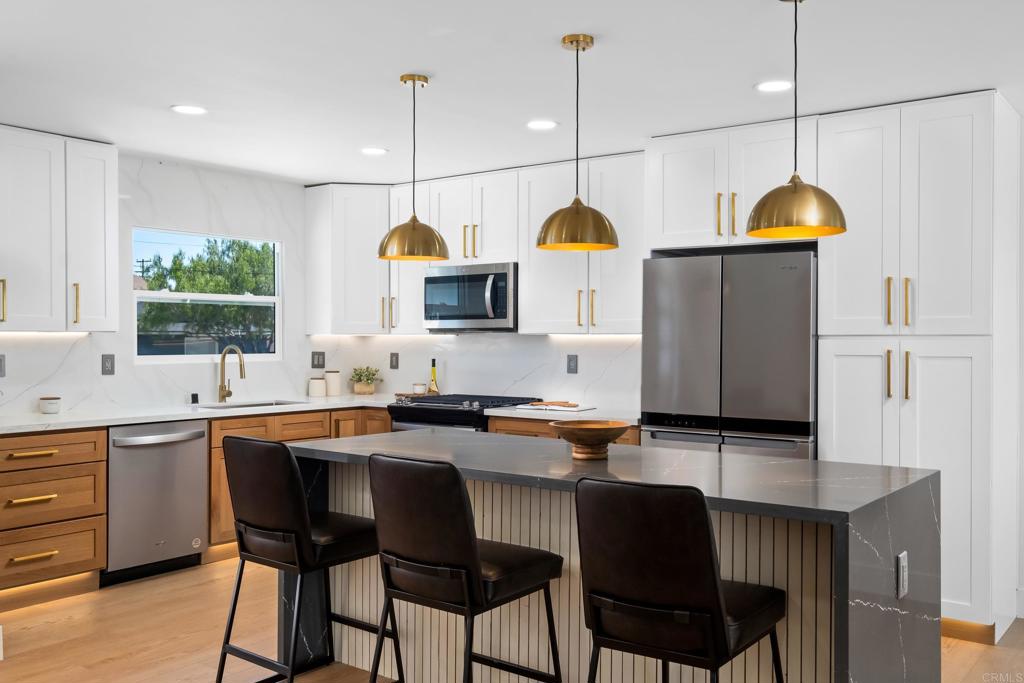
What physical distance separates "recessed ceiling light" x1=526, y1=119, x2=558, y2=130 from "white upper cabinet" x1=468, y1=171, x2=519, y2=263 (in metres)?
0.98

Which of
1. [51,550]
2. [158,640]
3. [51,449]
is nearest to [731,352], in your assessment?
[158,640]

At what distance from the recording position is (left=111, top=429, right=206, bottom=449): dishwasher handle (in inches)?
175

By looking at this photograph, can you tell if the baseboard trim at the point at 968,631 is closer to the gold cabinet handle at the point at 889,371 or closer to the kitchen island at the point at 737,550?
the gold cabinet handle at the point at 889,371

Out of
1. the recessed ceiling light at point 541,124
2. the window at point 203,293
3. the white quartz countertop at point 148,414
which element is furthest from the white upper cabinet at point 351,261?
the recessed ceiling light at point 541,124

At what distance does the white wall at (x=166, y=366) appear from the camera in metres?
4.79

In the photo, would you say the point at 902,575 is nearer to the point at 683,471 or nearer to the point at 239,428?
the point at 683,471

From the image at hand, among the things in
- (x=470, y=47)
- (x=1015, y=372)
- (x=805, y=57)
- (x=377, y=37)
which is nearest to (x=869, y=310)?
(x=1015, y=372)

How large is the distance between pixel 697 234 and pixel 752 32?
1.48 metres

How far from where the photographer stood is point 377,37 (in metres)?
3.16

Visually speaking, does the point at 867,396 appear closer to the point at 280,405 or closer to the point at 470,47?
the point at 470,47

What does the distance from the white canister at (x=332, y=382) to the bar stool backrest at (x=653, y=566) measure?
4.30m

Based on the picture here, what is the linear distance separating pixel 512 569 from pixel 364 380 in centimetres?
396

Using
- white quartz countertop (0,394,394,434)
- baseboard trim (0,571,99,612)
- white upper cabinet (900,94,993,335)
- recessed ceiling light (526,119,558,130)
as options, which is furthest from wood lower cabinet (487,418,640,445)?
baseboard trim (0,571,99,612)

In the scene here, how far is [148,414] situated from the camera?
15.2 feet
